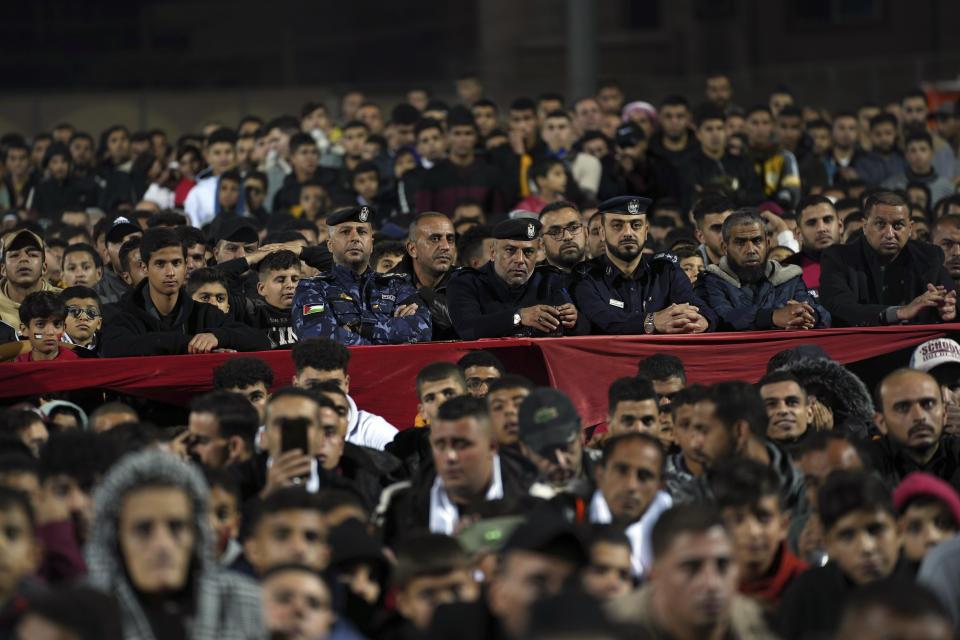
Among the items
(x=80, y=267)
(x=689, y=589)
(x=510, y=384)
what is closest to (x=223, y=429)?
(x=510, y=384)

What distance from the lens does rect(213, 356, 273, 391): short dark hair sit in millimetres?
8609

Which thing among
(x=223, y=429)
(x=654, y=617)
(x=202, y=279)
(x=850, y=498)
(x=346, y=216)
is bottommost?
(x=654, y=617)

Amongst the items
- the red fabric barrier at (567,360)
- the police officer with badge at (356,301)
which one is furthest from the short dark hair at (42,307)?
the police officer with badge at (356,301)

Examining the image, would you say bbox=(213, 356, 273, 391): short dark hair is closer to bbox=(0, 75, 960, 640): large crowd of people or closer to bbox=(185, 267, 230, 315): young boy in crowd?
bbox=(0, 75, 960, 640): large crowd of people

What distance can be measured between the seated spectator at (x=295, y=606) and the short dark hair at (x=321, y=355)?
3.32m

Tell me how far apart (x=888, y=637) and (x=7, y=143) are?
14.9 metres

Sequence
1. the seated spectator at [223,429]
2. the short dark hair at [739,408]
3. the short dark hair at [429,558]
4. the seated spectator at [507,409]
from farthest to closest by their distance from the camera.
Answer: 1. the seated spectator at [507,409]
2. the seated spectator at [223,429]
3. the short dark hair at [739,408]
4. the short dark hair at [429,558]

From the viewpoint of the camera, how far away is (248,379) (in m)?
8.62

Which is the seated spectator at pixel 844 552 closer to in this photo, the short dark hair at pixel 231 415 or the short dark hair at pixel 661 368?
the short dark hair at pixel 661 368

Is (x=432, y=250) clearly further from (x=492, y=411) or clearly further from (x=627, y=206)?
(x=492, y=411)

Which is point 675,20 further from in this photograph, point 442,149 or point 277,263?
point 277,263

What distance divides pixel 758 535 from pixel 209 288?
16.2 ft

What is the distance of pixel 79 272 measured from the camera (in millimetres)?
11773

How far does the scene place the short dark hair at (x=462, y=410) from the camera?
6.96 m
